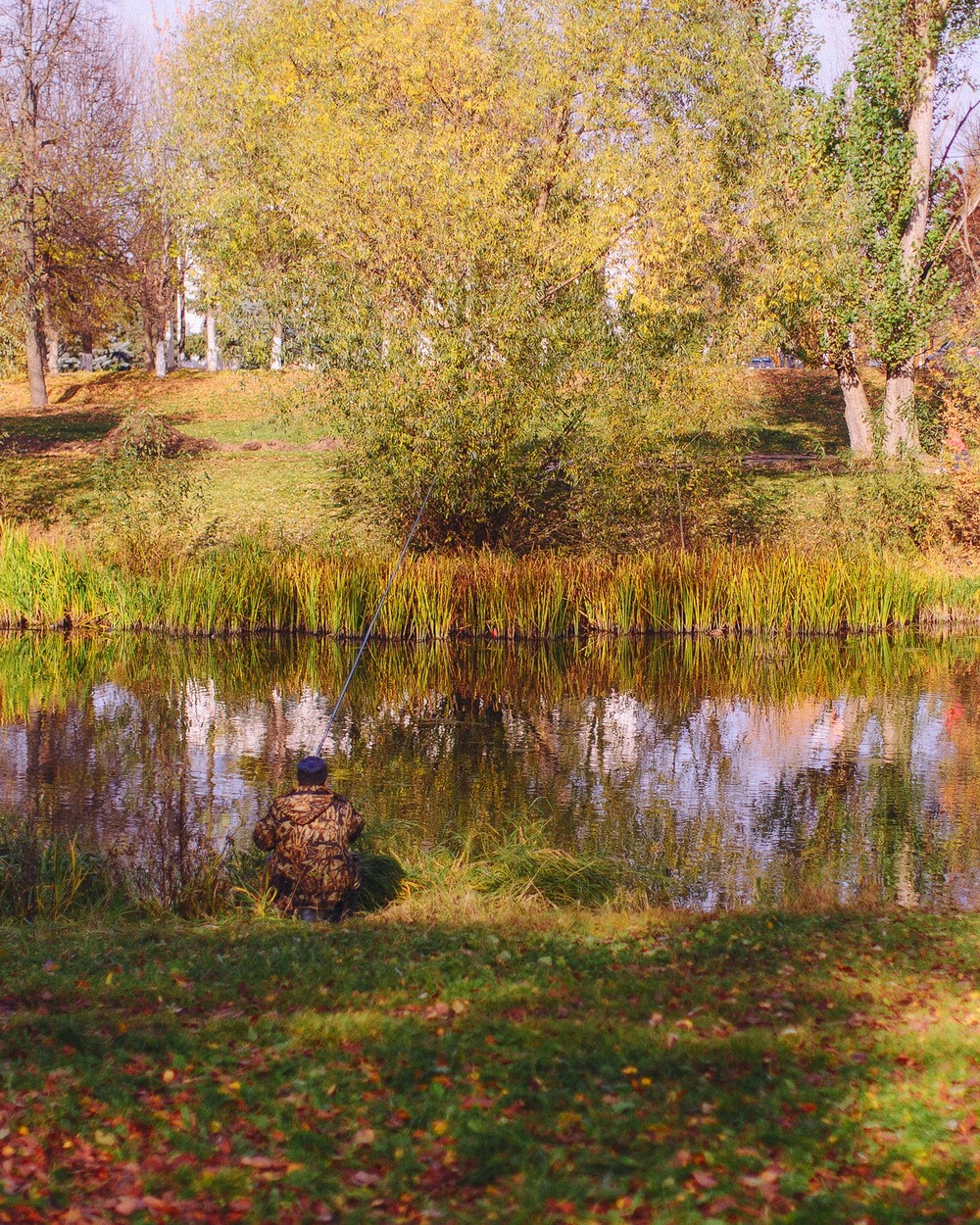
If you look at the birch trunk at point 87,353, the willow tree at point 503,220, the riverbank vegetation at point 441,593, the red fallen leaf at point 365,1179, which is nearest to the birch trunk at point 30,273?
the willow tree at point 503,220

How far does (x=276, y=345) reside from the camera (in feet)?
85.3

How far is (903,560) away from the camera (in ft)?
70.9

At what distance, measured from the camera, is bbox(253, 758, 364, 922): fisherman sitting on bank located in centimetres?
722

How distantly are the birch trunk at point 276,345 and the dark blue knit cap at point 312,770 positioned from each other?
1515 cm

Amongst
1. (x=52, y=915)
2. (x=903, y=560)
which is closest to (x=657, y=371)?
(x=903, y=560)

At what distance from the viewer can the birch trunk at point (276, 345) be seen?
22.4m

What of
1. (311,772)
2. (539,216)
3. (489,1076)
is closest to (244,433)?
(539,216)

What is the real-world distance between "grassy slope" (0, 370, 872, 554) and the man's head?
1441cm

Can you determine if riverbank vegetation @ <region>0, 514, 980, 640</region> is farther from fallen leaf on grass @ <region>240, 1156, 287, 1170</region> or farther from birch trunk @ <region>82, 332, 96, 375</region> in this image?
birch trunk @ <region>82, 332, 96, 375</region>

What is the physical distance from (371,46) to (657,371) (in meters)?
7.29

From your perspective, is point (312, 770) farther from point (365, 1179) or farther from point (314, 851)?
point (365, 1179)

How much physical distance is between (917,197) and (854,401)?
459cm

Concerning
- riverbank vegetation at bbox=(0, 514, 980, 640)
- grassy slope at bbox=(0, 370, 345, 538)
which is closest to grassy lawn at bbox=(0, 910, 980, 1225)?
riverbank vegetation at bbox=(0, 514, 980, 640)

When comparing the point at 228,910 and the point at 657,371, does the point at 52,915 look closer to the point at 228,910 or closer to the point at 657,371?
the point at 228,910
